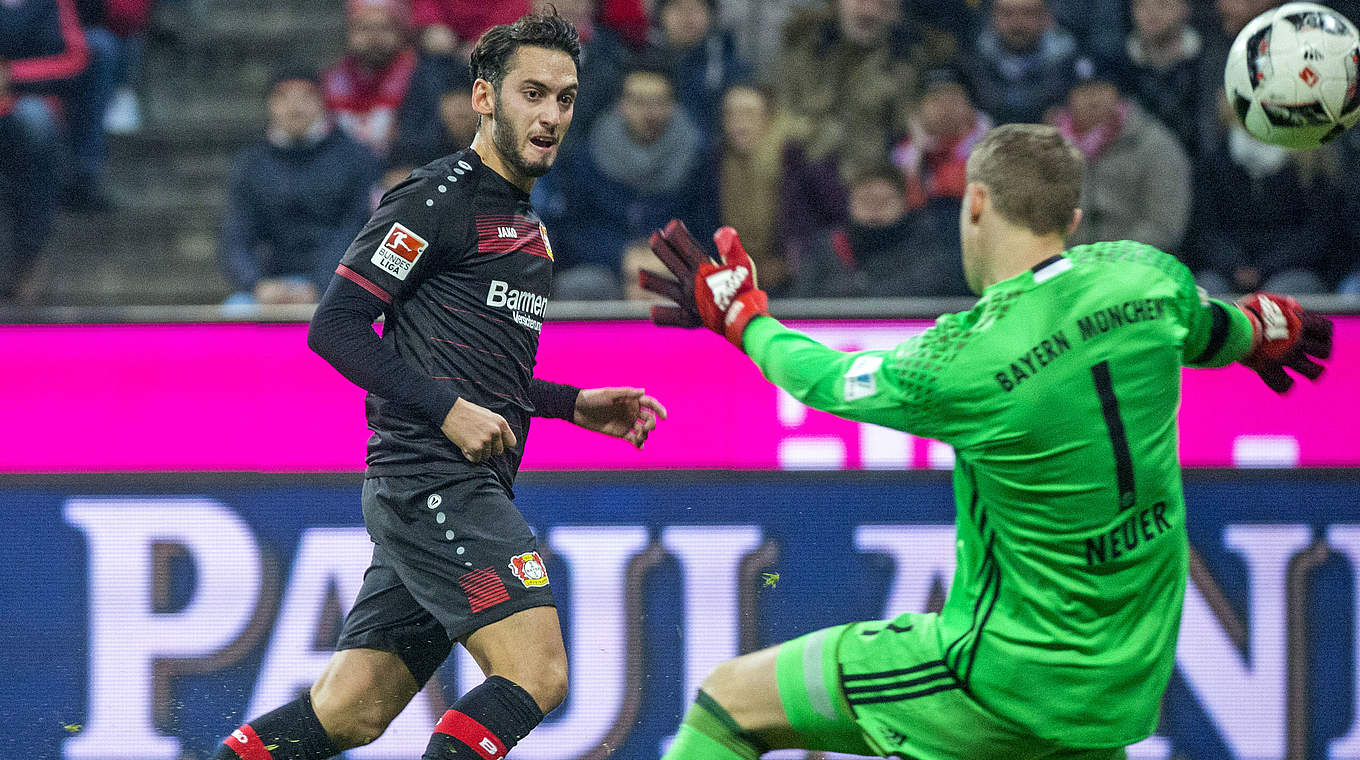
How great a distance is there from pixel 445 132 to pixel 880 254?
2.27 meters

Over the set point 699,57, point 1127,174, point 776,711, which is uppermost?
point 699,57

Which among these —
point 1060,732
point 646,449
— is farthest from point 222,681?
point 1060,732

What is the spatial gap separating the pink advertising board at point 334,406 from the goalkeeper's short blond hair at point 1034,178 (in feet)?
6.68

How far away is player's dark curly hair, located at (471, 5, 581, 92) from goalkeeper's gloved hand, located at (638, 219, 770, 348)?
64cm

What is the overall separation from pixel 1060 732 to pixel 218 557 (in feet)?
10.0

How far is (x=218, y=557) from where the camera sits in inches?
193

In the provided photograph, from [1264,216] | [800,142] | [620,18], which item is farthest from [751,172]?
[1264,216]

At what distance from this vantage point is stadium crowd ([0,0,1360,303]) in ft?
21.6

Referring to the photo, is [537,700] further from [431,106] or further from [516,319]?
[431,106]

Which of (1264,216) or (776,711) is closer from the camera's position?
(776,711)

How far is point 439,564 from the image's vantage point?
11.4ft

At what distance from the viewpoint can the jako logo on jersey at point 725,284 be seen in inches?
129

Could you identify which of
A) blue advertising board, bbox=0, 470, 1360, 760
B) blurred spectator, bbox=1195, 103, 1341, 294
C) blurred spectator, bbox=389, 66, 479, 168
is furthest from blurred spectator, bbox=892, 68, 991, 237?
blue advertising board, bbox=0, 470, 1360, 760

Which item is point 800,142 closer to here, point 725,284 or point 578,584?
point 578,584
